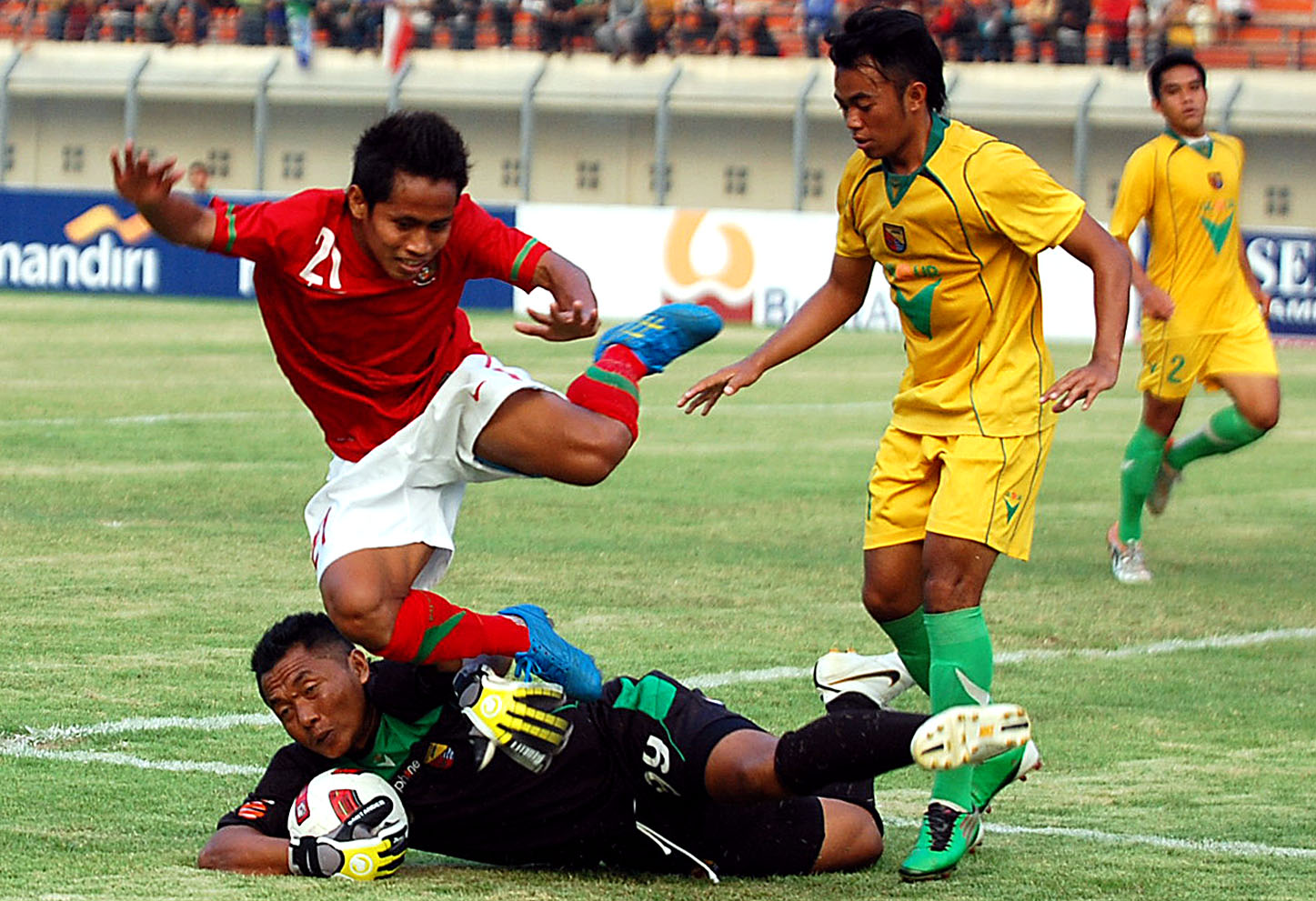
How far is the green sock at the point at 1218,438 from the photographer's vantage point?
10445mm

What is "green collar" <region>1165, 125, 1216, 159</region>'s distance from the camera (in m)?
10.2

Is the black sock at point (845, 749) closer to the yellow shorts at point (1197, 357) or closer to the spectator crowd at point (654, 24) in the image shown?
the yellow shorts at point (1197, 357)

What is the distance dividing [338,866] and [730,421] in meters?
12.1

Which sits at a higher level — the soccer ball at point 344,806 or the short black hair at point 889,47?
the short black hair at point 889,47

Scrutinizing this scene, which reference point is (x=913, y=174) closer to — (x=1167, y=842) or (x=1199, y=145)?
(x=1167, y=842)

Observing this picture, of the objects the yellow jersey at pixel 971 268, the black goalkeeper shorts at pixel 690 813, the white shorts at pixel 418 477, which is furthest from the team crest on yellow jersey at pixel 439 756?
the yellow jersey at pixel 971 268

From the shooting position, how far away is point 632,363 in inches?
245

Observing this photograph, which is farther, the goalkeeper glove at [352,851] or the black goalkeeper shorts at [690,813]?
the black goalkeeper shorts at [690,813]

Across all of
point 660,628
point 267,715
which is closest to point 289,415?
point 660,628

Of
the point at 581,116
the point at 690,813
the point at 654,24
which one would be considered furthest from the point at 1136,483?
the point at 581,116

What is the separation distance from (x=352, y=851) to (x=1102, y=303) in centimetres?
242

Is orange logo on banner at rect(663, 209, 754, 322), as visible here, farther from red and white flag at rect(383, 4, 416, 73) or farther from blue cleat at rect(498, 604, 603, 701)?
blue cleat at rect(498, 604, 603, 701)

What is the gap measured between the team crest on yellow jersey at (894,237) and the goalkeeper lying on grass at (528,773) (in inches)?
54.8

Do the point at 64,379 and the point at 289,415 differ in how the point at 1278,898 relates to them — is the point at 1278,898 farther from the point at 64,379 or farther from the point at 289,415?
the point at 64,379
